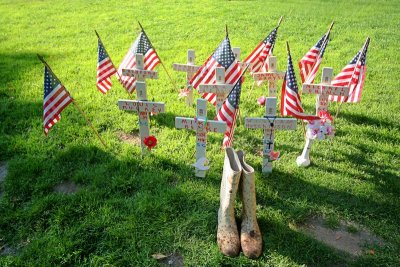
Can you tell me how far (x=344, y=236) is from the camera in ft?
13.6

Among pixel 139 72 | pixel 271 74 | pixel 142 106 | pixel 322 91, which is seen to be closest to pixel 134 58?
pixel 139 72

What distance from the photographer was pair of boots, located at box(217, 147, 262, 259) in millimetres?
3889

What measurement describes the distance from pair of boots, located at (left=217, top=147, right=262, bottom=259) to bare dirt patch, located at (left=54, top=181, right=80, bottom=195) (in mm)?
1973

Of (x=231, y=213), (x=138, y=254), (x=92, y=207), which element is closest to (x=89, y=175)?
(x=92, y=207)

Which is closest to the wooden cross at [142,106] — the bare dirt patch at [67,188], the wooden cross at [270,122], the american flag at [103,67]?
the american flag at [103,67]

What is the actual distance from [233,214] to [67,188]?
226 cm

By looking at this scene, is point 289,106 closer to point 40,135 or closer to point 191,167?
point 191,167

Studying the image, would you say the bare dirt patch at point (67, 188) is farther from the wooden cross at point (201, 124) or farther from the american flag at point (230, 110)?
the american flag at point (230, 110)

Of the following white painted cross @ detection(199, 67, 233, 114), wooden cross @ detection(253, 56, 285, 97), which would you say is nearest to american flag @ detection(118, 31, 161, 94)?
white painted cross @ detection(199, 67, 233, 114)

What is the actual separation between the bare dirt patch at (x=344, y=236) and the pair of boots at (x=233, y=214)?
639 millimetres

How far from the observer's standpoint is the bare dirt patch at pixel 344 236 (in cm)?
401

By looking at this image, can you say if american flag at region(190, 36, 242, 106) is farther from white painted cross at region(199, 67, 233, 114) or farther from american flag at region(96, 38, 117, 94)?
american flag at region(96, 38, 117, 94)

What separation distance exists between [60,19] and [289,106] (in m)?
10.8

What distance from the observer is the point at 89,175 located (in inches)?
199
